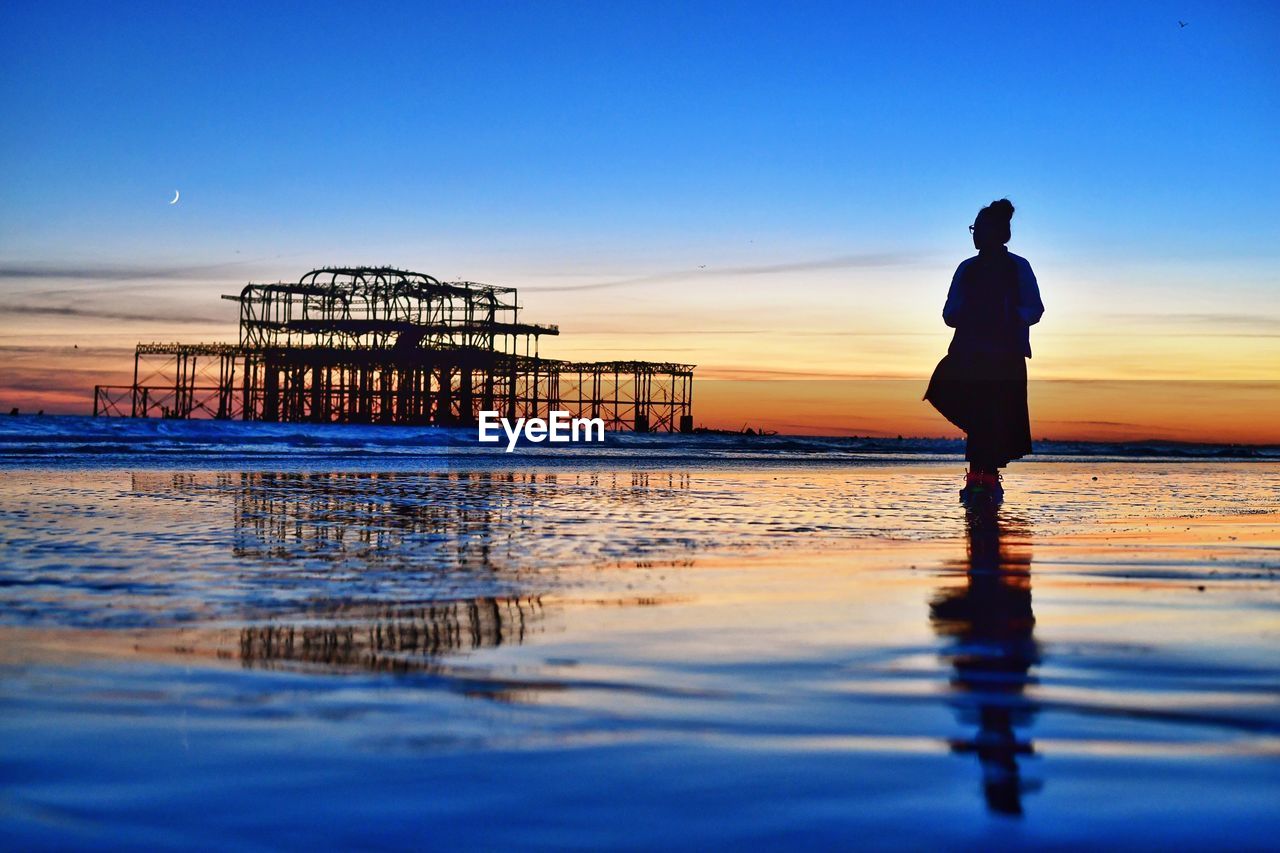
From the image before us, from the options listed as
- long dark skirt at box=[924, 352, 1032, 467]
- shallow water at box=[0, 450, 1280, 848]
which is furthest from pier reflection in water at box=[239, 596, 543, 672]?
long dark skirt at box=[924, 352, 1032, 467]

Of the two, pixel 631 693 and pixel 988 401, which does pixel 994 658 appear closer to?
pixel 631 693

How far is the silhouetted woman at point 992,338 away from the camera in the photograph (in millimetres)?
7805

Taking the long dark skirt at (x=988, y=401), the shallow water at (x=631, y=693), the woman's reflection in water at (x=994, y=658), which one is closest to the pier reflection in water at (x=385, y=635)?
the shallow water at (x=631, y=693)

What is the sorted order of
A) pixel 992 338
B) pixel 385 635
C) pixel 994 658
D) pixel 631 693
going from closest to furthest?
pixel 631 693, pixel 994 658, pixel 385 635, pixel 992 338

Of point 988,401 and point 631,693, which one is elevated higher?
point 988,401

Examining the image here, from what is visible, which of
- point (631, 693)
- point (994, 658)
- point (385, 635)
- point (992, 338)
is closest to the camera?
point (631, 693)

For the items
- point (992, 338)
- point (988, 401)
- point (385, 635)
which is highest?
point (992, 338)

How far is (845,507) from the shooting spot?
25.4 ft

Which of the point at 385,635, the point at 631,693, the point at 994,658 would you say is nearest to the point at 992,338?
the point at 994,658

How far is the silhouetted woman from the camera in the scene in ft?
25.6

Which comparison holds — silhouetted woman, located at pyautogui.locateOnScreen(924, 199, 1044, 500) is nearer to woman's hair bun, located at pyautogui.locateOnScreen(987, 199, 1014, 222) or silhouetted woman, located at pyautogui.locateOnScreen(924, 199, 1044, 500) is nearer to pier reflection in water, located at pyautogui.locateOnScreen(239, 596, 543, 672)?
woman's hair bun, located at pyautogui.locateOnScreen(987, 199, 1014, 222)

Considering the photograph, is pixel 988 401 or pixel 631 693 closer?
pixel 631 693

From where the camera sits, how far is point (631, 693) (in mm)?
2082

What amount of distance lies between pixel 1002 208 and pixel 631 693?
657cm
